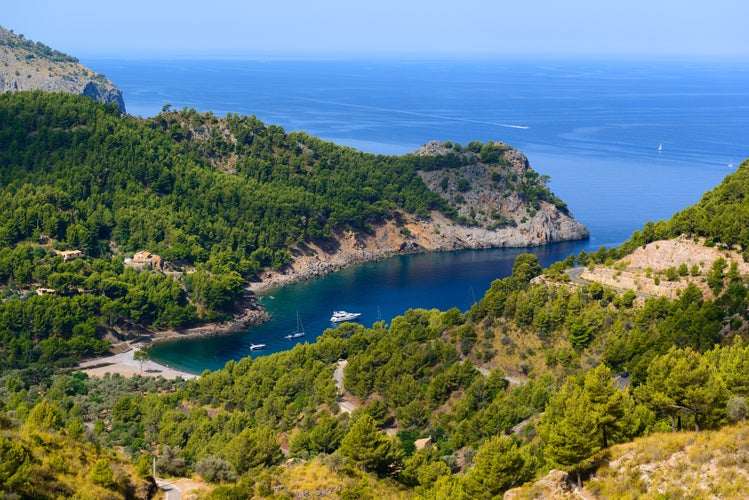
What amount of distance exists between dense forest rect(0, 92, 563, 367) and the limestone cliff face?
41.7 inches

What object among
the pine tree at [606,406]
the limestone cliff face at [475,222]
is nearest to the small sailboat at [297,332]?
the limestone cliff face at [475,222]

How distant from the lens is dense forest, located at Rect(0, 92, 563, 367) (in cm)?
9469

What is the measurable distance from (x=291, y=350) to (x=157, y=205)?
52805mm

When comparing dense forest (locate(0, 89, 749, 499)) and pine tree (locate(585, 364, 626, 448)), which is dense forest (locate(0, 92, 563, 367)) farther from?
pine tree (locate(585, 364, 626, 448))

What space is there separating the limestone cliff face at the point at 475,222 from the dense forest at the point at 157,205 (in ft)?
3.48

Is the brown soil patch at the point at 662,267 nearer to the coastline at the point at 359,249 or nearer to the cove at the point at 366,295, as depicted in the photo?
the cove at the point at 366,295

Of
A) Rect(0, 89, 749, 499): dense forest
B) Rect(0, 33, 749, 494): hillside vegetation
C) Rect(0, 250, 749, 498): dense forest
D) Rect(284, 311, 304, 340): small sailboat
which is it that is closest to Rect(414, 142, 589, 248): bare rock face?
Rect(0, 33, 749, 494): hillside vegetation

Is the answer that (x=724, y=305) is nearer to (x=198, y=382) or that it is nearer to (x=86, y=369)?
(x=198, y=382)

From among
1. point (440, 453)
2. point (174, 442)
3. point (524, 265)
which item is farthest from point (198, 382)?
point (524, 265)

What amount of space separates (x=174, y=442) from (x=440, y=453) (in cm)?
1896

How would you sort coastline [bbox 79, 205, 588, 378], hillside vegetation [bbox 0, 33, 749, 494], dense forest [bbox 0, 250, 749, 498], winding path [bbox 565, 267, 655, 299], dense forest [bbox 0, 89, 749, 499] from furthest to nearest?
coastline [bbox 79, 205, 588, 378], winding path [bbox 565, 267, 655, 299], dense forest [bbox 0, 89, 749, 499], dense forest [bbox 0, 250, 749, 498], hillside vegetation [bbox 0, 33, 749, 494]

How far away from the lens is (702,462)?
31.2m

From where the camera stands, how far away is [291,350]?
7869 centimetres

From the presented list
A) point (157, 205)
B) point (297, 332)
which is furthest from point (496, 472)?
point (157, 205)
